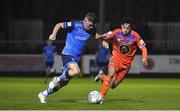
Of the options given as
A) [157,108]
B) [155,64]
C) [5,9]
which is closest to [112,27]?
[155,64]

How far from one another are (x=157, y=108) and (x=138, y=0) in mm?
33050

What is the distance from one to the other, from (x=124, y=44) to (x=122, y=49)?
209mm

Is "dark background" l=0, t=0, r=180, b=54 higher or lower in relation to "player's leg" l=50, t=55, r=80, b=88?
lower

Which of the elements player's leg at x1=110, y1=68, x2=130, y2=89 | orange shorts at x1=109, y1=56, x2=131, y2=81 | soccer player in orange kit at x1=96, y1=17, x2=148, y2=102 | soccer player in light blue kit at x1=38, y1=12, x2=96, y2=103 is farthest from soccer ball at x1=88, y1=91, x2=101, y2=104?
player's leg at x1=110, y1=68, x2=130, y2=89

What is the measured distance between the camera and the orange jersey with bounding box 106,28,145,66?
16344 mm

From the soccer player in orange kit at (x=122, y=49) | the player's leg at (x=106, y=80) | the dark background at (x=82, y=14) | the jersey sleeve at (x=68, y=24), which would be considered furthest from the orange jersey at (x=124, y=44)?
the dark background at (x=82, y=14)

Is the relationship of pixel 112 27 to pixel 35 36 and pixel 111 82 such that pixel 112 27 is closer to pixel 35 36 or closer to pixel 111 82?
pixel 35 36

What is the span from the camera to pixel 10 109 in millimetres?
13750

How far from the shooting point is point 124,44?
16.5 metres

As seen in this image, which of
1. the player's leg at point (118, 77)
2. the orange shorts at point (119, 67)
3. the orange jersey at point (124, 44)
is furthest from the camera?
the player's leg at point (118, 77)

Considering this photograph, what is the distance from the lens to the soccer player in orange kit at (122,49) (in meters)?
16.0

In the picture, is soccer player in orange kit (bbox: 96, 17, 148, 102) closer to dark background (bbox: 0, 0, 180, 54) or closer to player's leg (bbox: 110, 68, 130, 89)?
player's leg (bbox: 110, 68, 130, 89)

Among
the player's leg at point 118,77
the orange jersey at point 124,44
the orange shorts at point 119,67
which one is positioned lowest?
the player's leg at point 118,77

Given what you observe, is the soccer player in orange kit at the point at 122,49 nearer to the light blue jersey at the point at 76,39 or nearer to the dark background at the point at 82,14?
the light blue jersey at the point at 76,39
